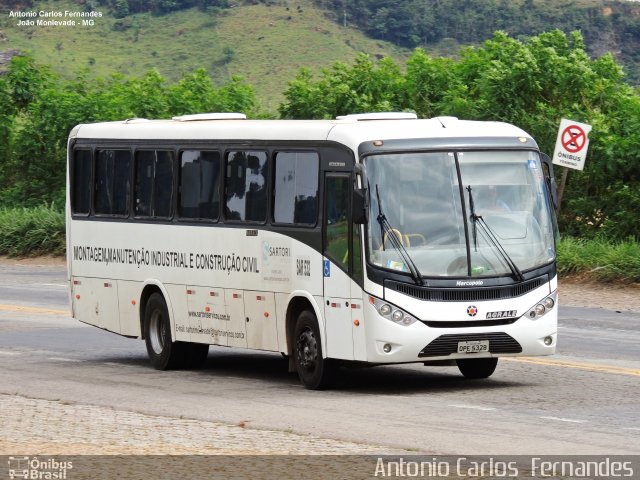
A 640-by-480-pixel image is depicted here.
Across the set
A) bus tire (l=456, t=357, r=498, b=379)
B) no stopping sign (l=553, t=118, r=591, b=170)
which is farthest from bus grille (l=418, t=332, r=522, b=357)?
no stopping sign (l=553, t=118, r=591, b=170)

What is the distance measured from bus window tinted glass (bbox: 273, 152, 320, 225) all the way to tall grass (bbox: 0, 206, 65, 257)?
26.6 m

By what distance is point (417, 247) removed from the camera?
15727 mm

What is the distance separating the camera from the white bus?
15.6m

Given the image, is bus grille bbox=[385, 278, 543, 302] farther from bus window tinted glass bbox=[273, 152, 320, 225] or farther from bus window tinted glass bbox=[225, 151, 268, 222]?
bus window tinted glass bbox=[225, 151, 268, 222]

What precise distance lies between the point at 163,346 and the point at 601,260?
13.0 meters

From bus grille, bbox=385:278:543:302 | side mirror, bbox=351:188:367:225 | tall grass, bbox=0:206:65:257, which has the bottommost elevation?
tall grass, bbox=0:206:65:257

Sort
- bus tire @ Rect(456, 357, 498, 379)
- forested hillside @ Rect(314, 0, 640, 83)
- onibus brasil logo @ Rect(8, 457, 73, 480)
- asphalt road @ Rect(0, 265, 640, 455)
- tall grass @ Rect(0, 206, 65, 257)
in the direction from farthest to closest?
forested hillside @ Rect(314, 0, 640, 83) < tall grass @ Rect(0, 206, 65, 257) < bus tire @ Rect(456, 357, 498, 379) < asphalt road @ Rect(0, 265, 640, 455) < onibus brasil logo @ Rect(8, 457, 73, 480)

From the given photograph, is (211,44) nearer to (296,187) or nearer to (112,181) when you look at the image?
(112,181)

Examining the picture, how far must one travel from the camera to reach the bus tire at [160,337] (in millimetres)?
19172

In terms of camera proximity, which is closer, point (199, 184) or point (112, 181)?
point (199, 184)

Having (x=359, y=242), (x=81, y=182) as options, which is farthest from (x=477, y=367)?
(x=81, y=182)

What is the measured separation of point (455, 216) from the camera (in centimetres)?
1593

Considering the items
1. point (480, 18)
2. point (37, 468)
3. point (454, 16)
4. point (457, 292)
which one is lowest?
point (37, 468)

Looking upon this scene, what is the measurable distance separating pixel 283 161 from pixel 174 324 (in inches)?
113
